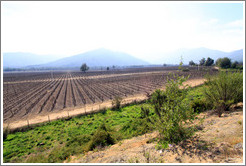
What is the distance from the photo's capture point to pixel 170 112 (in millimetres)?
6141

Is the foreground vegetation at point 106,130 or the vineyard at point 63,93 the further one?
the vineyard at point 63,93

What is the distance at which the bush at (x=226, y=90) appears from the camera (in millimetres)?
10078

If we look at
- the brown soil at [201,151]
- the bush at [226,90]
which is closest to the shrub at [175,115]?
the brown soil at [201,151]

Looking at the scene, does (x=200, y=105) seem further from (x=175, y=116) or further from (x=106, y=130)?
(x=106, y=130)

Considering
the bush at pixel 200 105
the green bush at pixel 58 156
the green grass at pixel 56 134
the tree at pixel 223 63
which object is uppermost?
the tree at pixel 223 63

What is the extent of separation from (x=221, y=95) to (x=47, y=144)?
1511cm

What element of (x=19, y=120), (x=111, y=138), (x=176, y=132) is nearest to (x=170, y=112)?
(x=176, y=132)

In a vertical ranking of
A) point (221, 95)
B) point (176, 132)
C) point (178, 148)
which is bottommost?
point (178, 148)

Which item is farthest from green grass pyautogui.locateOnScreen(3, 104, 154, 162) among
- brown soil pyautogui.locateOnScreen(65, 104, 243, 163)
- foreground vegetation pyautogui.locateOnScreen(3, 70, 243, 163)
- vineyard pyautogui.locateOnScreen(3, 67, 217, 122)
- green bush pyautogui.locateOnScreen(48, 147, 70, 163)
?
vineyard pyautogui.locateOnScreen(3, 67, 217, 122)

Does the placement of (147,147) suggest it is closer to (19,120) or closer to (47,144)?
(47,144)

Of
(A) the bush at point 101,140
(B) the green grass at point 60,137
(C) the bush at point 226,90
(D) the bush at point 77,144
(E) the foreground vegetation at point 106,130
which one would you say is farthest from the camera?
(C) the bush at point 226,90

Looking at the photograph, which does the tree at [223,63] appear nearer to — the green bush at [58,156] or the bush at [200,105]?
the bush at [200,105]

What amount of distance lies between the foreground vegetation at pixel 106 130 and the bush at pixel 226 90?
0.07 m

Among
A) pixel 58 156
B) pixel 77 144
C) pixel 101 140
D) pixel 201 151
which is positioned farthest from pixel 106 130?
pixel 201 151
